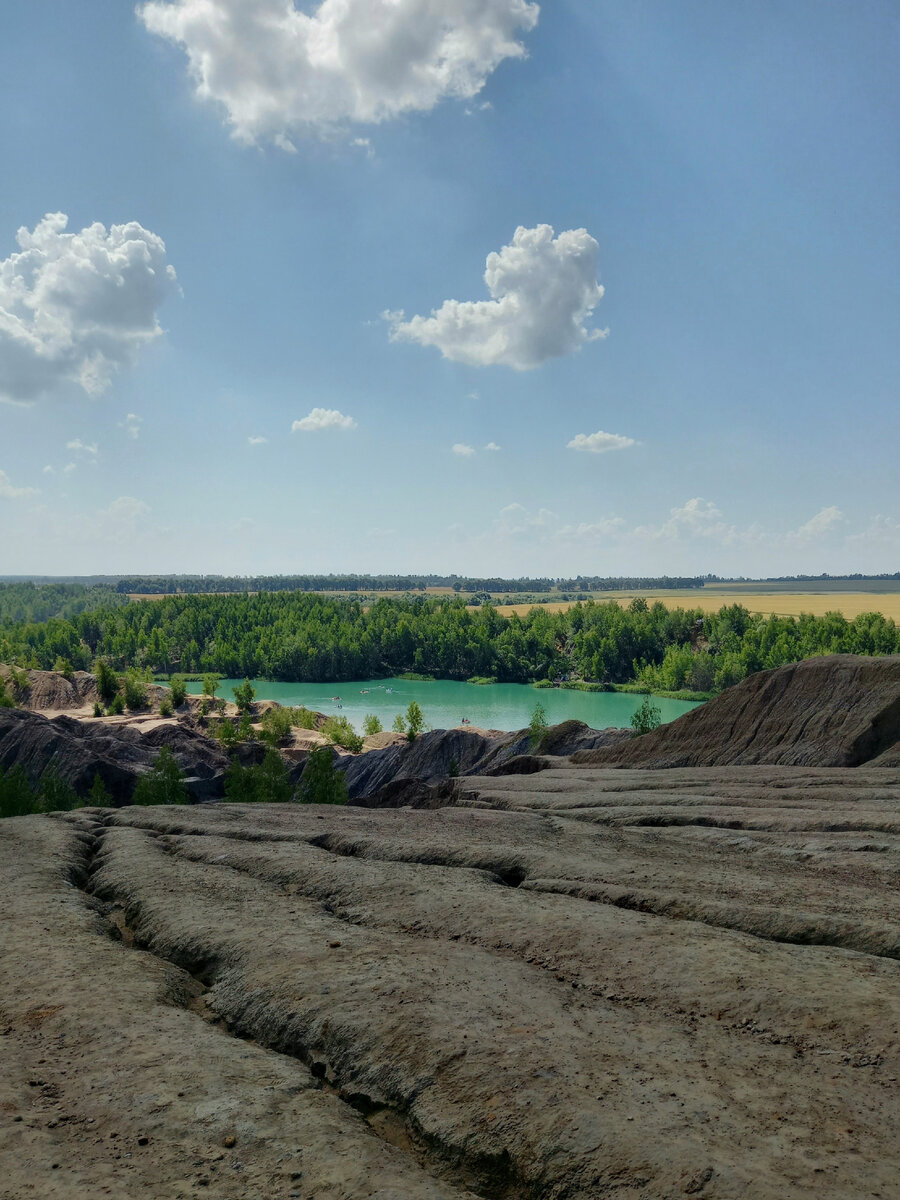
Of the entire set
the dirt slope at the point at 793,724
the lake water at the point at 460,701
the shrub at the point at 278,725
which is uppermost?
the dirt slope at the point at 793,724

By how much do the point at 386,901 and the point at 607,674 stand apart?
514 feet

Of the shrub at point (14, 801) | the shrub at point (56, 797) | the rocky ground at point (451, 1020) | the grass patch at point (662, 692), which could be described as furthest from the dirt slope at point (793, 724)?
the grass patch at point (662, 692)

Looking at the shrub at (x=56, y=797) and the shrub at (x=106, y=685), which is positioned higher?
the shrub at (x=56, y=797)

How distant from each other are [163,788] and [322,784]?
37.0 feet

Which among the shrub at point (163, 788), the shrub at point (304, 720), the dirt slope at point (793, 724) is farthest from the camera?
the shrub at point (304, 720)

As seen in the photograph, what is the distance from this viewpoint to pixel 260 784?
57.4 meters

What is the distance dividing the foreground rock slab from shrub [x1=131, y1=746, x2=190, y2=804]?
1228 inches

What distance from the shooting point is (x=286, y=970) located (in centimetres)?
1455

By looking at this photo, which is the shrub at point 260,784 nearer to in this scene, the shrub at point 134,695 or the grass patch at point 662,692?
the shrub at point 134,695

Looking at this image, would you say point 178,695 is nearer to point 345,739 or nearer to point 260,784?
point 345,739

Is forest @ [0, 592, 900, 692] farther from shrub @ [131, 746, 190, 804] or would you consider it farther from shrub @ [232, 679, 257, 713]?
shrub @ [131, 746, 190, 804]

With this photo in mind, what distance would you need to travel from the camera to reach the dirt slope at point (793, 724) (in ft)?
157

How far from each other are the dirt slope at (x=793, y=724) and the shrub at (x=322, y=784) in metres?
18.5

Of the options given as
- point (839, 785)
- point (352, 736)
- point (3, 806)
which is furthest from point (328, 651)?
point (839, 785)
